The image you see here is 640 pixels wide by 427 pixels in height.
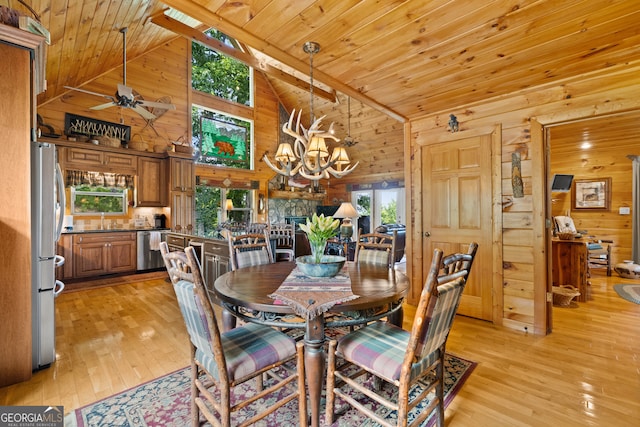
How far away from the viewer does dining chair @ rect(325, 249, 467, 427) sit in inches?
49.1

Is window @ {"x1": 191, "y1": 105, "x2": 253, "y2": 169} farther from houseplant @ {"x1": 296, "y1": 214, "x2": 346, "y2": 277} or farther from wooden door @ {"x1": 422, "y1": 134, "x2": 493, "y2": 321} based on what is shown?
houseplant @ {"x1": 296, "y1": 214, "x2": 346, "y2": 277}

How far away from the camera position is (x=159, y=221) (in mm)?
5836

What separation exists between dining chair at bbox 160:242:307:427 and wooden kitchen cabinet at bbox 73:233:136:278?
436 cm

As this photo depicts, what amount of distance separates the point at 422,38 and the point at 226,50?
14.8 ft

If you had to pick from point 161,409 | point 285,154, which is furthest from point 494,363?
point 285,154

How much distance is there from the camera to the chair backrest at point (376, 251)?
8.93 feet

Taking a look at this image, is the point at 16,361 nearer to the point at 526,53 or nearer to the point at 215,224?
the point at 526,53

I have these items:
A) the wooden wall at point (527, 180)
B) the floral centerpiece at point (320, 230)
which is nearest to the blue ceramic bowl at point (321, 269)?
the floral centerpiece at point (320, 230)

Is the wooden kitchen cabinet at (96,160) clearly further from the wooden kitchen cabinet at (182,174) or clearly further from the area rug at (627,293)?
the area rug at (627,293)

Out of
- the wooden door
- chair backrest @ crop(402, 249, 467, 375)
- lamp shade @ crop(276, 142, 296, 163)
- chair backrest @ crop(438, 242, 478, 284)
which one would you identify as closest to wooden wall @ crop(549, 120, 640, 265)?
the wooden door

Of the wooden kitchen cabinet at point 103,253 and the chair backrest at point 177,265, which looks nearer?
the chair backrest at point 177,265

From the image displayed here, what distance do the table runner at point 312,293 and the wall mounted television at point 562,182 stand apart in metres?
5.95

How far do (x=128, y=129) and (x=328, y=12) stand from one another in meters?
5.42

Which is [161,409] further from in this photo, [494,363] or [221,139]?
[221,139]
